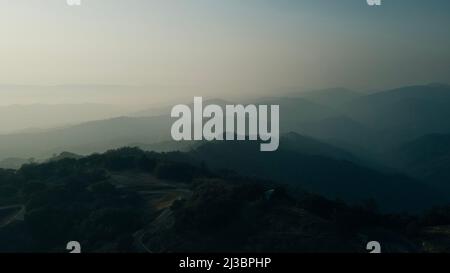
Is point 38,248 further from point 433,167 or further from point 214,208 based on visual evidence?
point 433,167

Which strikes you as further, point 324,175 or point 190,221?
point 324,175

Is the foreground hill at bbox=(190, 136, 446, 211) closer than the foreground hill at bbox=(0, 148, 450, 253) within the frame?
No

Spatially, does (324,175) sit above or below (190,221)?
below

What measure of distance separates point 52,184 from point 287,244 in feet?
71.9

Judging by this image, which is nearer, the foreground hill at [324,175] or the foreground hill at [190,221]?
the foreground hill at [190,221]

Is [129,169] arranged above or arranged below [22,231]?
above

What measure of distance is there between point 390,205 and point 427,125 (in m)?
50.8

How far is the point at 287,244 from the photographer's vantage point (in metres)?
22.2

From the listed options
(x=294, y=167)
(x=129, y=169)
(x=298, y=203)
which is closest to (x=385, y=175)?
(x=294, y=167)

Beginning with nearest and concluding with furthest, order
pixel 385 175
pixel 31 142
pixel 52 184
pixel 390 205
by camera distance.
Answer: pixel 52 184 → pixel 390 205 → pixel 385 175 → pixel 31 142
